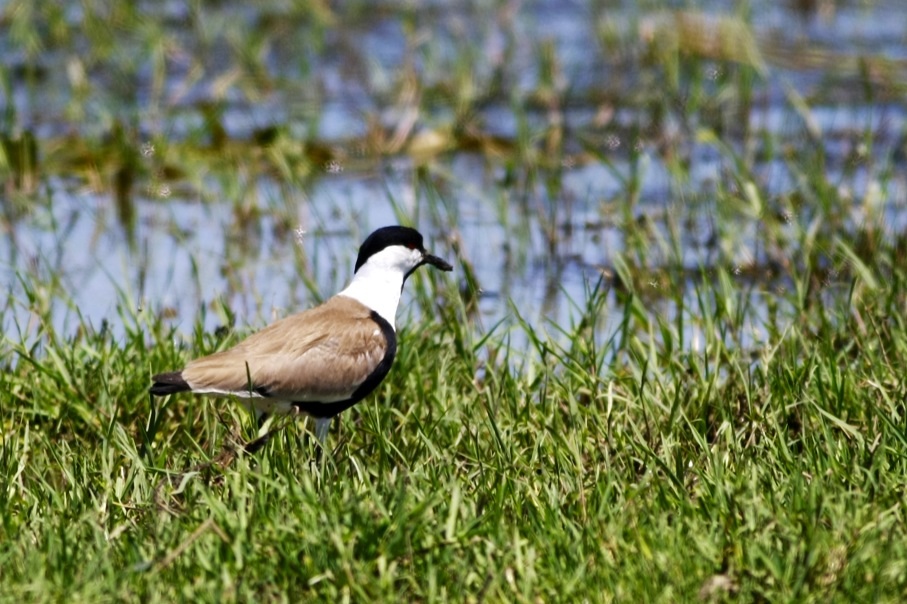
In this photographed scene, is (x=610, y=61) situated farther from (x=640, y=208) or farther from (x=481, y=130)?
(x=640, y=208)

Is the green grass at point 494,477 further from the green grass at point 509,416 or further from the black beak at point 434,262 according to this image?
the black beak at point 434,262

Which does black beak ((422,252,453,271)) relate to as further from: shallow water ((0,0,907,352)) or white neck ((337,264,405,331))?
shallow water ((0,0,907,352))

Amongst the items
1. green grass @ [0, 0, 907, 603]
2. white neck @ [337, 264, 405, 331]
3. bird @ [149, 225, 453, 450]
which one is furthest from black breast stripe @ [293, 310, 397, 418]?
white neck @ [337, 264, 405, 331]

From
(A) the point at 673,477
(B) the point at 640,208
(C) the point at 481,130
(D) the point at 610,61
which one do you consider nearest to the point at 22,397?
(A) the point at 673,477

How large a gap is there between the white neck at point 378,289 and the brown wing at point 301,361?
0.62 feet

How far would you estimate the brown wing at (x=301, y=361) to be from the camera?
5180 millimetres

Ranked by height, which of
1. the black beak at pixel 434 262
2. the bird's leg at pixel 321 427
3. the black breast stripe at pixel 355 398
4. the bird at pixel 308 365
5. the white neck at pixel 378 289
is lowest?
the bird's leg at pixel 321 427

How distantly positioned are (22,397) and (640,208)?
4.19 metres

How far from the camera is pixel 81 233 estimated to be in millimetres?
8930

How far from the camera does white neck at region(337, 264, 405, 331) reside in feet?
19.2

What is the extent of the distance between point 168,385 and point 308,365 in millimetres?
487

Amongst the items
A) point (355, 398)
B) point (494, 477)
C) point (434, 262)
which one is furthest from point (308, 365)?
point (434, 262)

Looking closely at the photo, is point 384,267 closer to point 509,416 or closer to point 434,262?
point 434,262

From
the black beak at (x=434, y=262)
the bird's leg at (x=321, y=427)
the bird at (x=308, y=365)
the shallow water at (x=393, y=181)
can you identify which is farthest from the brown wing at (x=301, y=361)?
the shallow water at (x=393, y=181)
